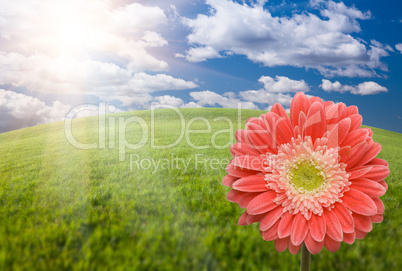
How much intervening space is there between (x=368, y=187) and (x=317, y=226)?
1.23ft

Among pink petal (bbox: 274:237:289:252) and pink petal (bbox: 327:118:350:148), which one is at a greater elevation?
pink petal (bbox: 327:118:350:148)

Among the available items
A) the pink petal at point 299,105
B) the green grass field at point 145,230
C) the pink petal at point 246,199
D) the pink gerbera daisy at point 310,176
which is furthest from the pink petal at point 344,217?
the green grass field at point 145,230

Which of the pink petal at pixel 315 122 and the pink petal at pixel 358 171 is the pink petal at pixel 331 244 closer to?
the pink petal at pixel 358 171

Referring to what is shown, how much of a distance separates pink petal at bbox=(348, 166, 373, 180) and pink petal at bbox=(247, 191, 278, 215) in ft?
1.56

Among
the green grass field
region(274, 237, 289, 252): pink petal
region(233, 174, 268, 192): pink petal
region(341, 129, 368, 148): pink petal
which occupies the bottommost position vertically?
the green grass field

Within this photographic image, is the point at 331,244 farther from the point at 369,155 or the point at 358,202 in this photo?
the point at 369,155

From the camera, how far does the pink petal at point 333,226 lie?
157 centimetres

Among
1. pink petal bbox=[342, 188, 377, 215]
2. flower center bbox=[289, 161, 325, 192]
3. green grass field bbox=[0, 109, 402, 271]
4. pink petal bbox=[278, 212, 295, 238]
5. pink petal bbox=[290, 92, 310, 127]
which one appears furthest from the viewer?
green grass field bbox=[0, 109, 402, 271]

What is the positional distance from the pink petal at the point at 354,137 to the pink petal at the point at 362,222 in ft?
1.39

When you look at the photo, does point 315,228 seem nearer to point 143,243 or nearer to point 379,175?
point 379,175

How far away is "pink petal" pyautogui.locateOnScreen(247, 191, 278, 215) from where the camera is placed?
167 centimetres

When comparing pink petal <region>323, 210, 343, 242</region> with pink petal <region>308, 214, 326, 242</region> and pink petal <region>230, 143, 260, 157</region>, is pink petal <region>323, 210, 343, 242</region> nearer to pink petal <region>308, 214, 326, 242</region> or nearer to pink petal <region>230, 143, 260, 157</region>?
pink petal <region>308, 214, 326, 242</region>

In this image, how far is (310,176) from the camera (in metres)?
1.78

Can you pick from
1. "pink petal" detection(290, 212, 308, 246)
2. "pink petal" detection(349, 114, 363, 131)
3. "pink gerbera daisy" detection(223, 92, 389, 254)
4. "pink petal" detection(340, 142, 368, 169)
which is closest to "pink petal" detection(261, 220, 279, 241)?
"pink gerbera daisy" detection(223, 92, 389, 254)
